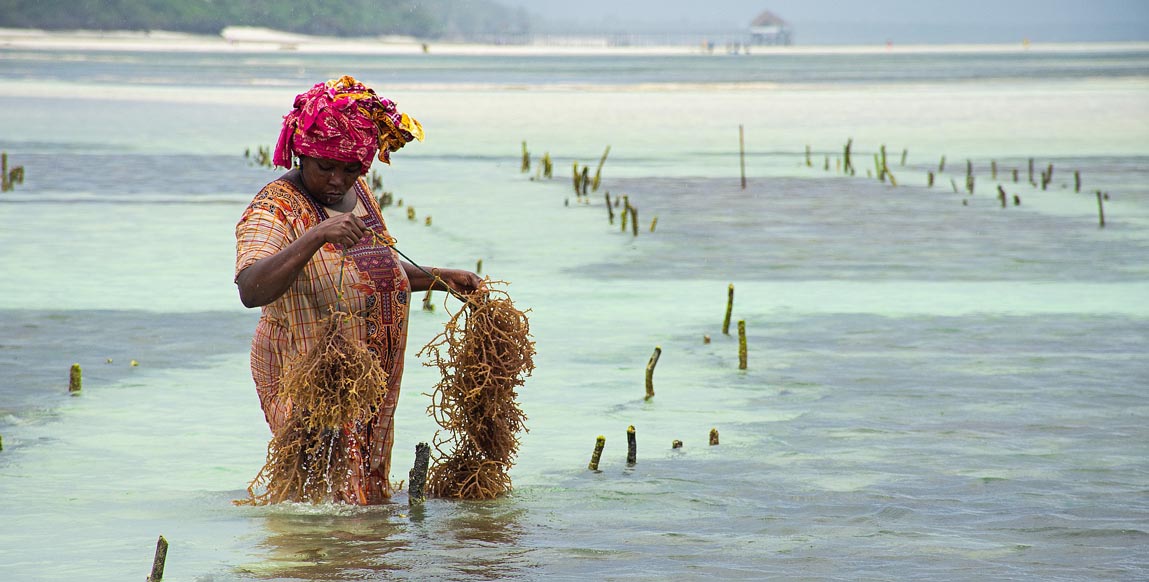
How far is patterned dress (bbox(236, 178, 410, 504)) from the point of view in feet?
15.3

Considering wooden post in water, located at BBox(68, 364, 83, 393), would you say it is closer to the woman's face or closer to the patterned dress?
the patterned dress

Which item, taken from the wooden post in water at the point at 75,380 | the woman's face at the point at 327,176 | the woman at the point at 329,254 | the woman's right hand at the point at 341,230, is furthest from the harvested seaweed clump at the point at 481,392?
the wooden post in water at the point at 75,380

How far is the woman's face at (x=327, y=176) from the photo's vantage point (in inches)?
187

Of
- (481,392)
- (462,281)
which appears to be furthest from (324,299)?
(481,392)

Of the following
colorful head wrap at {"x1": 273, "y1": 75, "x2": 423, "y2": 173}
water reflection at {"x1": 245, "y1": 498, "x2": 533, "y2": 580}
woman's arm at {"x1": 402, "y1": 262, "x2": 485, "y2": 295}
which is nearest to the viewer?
colorful head wrap at {"x1": 273, "y1": 75, "x2": 423, "y2": 173}

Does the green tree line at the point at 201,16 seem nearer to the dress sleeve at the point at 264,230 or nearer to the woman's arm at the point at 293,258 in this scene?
the dress sleeve at the point at 264,230

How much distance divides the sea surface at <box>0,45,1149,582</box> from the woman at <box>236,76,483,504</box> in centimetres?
63

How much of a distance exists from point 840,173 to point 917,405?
15570mm

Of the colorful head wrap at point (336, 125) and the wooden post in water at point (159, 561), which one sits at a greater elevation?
the colorful head wrap at point (336, 125)

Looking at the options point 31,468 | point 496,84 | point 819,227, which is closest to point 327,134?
point 31,468

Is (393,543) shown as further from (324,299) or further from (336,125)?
(336,125)

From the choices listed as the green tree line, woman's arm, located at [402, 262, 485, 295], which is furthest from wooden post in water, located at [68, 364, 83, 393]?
the green tree line

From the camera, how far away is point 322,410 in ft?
15.6

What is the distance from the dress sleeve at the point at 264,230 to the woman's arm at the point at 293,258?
0.24ft
